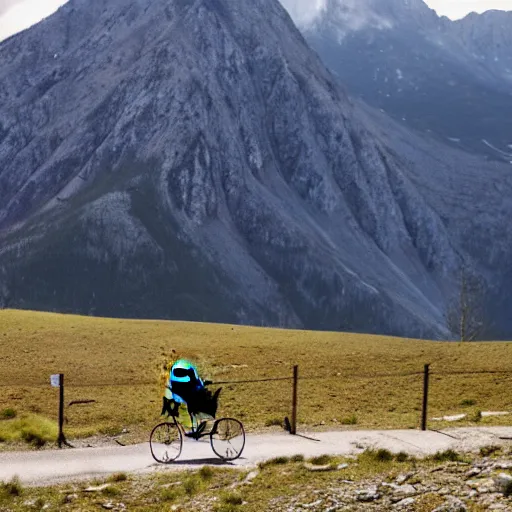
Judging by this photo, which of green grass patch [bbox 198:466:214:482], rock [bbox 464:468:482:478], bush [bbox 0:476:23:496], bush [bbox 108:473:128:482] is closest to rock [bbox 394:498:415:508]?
rock [bbox 464:468:482:478]

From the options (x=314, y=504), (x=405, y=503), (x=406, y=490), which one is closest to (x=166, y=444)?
(x=314, y=504)

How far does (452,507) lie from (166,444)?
336 inches

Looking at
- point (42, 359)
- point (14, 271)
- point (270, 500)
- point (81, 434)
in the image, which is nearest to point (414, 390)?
point (81, 434)

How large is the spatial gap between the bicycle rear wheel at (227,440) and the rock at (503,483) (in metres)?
7.17

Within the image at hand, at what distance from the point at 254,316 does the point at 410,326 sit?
4299 cm

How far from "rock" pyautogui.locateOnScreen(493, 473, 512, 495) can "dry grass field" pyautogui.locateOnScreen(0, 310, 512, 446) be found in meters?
10.3

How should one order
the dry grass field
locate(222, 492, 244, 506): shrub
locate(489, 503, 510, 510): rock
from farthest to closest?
the dry grass field
locate(222, 492, 244, 506): shrub
locate(489, 503, 510, 510): rock

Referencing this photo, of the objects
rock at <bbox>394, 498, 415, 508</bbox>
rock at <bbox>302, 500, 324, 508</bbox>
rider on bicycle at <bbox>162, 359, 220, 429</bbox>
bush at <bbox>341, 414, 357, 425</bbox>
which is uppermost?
rider on bicycle at <bbox>162, 359, 220, 429</bbox>

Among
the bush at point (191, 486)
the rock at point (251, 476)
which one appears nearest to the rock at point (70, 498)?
the bush at point (191, 486)

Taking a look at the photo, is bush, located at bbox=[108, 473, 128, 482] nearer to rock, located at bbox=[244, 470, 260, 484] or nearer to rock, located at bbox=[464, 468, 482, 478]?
rock, located at bbox=[244, 470, 260, 484]

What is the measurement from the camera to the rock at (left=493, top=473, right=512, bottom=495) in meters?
14.4

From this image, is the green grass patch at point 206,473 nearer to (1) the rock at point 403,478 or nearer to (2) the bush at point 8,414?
(1) the rock at point 403,478

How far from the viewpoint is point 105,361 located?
137 ft

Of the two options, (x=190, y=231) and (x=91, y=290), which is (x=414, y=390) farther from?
(x=190, y=231)
